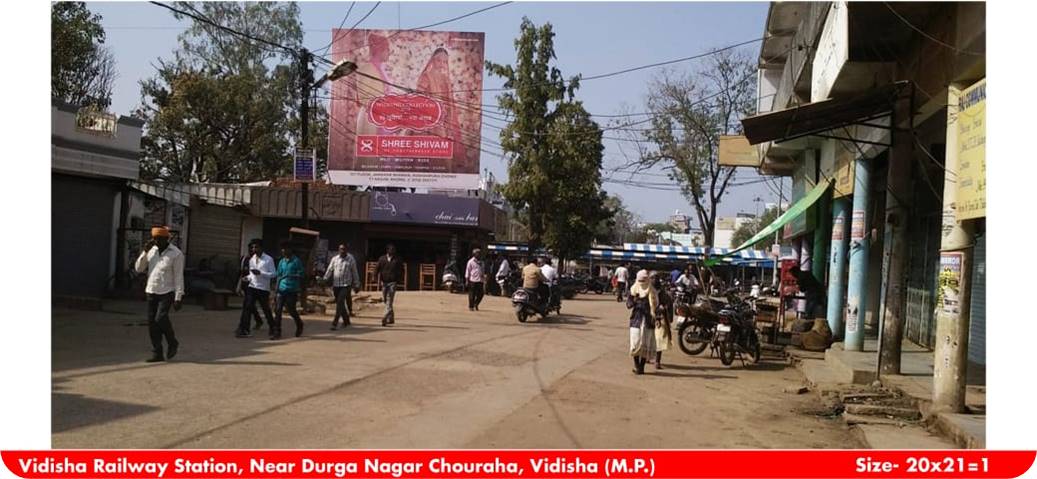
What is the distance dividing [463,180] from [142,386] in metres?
19.9

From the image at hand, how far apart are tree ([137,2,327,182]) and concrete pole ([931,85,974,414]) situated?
29310 mm

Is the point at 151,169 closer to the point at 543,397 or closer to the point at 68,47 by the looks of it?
the point at 68,47

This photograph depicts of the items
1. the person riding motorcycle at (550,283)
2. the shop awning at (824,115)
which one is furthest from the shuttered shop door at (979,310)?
the person riding motorcycle at (550,283)

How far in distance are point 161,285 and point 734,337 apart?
807cm

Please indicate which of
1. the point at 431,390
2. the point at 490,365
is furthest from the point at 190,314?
the point at 431,390

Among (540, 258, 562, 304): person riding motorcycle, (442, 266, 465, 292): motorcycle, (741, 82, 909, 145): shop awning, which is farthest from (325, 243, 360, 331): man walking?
(442, 266, 465, 292): motorcycle

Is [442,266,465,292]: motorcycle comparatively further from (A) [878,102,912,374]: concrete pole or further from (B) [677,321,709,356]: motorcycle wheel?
(A) [878,102,912,374]: concrete pole

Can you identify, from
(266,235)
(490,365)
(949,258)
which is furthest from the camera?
(266,235)

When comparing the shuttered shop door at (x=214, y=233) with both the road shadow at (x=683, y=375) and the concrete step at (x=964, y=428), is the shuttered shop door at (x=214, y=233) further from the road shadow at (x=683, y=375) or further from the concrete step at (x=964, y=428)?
the concrete step at (x=964, y=428)

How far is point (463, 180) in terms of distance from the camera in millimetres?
27359

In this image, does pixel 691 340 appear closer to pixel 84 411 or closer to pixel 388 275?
pixel 388 275

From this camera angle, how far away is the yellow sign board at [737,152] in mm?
21859
